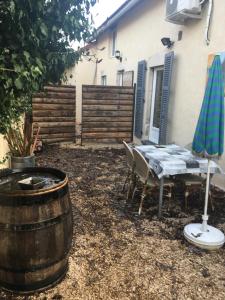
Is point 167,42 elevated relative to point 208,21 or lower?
lower

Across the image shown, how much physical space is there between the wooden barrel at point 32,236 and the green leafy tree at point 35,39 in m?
0.74

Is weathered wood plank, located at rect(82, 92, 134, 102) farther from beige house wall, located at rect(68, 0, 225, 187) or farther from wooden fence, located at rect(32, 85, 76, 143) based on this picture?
beige house wall, located at rect(68, 0, 225, 187)

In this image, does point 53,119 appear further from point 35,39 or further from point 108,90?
point 35,39

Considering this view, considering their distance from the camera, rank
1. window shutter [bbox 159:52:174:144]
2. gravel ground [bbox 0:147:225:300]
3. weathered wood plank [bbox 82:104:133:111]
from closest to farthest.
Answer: gravel ground [bbox 0:147:225:300] < window shutter [bbox 159:52:174:144] < weathered wood plank [bbox 82:104:133:111]

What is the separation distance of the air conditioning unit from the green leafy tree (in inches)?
140

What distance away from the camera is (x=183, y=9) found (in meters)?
4.93

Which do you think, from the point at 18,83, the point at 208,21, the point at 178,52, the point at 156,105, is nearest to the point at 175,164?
the point at 18,83

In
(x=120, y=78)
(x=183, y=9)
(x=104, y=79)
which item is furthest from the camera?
(x=104, y=79)

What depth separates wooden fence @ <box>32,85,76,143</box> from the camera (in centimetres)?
758

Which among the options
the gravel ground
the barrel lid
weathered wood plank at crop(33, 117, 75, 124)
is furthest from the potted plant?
weathered wood plank at crop(33, 117, 75, 124)

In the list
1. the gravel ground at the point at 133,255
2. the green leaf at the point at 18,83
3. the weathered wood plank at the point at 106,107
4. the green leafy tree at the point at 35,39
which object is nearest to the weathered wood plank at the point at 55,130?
the weathered wood plank at the point at 106,107

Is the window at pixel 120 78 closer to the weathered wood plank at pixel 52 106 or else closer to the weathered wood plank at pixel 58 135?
the weathered wood plank at pixel 52 106

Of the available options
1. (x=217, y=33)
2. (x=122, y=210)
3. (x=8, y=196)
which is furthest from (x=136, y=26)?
(x=8, y=196)

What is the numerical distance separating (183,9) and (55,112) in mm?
4303
